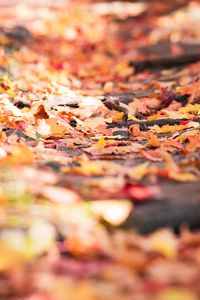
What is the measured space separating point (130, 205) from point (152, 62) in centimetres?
452

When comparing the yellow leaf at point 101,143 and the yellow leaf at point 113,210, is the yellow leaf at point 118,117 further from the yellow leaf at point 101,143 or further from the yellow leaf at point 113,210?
the yellow leaf at point 113,210

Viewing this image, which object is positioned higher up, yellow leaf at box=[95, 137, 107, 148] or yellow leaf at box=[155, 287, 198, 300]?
yellow leaf at box=[95, 137, 107, 148]

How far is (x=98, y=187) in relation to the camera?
2090mm

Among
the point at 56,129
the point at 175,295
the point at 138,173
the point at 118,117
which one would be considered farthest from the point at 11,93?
the point at 175,295

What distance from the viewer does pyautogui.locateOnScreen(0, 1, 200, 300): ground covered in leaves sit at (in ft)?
5.13

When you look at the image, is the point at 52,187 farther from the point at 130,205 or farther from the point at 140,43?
the point at 140,43

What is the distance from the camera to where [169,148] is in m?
2.85

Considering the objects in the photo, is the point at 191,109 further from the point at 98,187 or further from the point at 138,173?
the point at 98,187

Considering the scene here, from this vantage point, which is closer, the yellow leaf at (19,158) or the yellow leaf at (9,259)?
the yellow leaf at (9,259)

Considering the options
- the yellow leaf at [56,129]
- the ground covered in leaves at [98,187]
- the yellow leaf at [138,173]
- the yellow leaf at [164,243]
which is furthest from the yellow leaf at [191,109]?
the yellow leaf at [164,243]

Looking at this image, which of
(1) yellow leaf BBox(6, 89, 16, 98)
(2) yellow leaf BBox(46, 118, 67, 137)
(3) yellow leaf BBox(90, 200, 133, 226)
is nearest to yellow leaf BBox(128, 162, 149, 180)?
(3) yellow leaf BBox(90, 200, 133, 226)

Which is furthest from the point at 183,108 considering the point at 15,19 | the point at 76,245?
the point at 15,19

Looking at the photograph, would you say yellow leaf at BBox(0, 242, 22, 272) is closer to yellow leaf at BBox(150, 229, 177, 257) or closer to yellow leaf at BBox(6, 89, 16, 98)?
yellow leaf at BBox(150, 229, 177, 257)

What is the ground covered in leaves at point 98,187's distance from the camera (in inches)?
61.5
